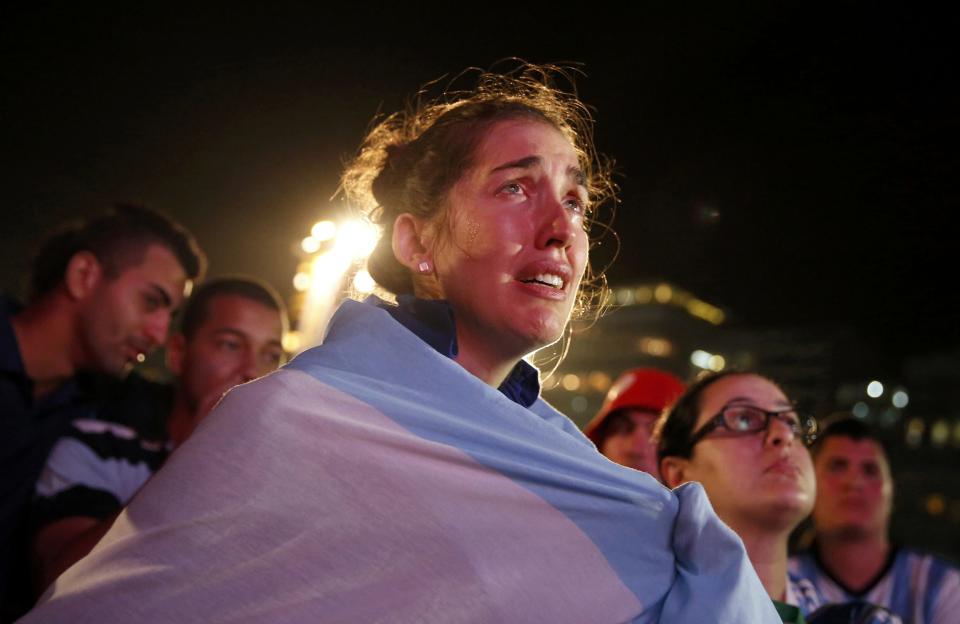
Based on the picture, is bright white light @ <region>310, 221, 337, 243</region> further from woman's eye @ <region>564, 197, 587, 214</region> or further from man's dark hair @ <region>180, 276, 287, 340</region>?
woman's eye @ <region>564, 197, 587, 214</region>

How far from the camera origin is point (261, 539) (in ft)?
4.66

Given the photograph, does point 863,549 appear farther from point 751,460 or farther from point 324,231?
point 324,231

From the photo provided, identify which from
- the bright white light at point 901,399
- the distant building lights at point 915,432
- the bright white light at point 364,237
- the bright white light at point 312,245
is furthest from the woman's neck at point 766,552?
the bright white light at point 901,399

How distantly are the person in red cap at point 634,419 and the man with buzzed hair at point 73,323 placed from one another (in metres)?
2.33

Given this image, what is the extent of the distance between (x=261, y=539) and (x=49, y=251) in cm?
279

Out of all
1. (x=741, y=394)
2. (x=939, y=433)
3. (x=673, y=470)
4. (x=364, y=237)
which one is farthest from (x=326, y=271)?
(x=939, y=433)

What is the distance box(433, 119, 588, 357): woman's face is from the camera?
6.36 feet

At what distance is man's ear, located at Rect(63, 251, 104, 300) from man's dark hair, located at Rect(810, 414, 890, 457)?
377 cm

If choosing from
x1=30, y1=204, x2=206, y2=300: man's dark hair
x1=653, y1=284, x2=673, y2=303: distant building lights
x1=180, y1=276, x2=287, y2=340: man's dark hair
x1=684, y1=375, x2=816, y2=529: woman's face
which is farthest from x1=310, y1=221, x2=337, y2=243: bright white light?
x1=653, y1=284, x2=673, y2=303: distant building lights

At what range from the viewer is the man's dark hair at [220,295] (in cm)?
403

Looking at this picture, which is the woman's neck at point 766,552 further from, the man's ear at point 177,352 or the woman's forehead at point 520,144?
the man's ear at point 177,352

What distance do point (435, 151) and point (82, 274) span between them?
203cm

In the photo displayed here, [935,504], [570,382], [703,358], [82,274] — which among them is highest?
[703,358]

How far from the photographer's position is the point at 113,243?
11.8 ft
